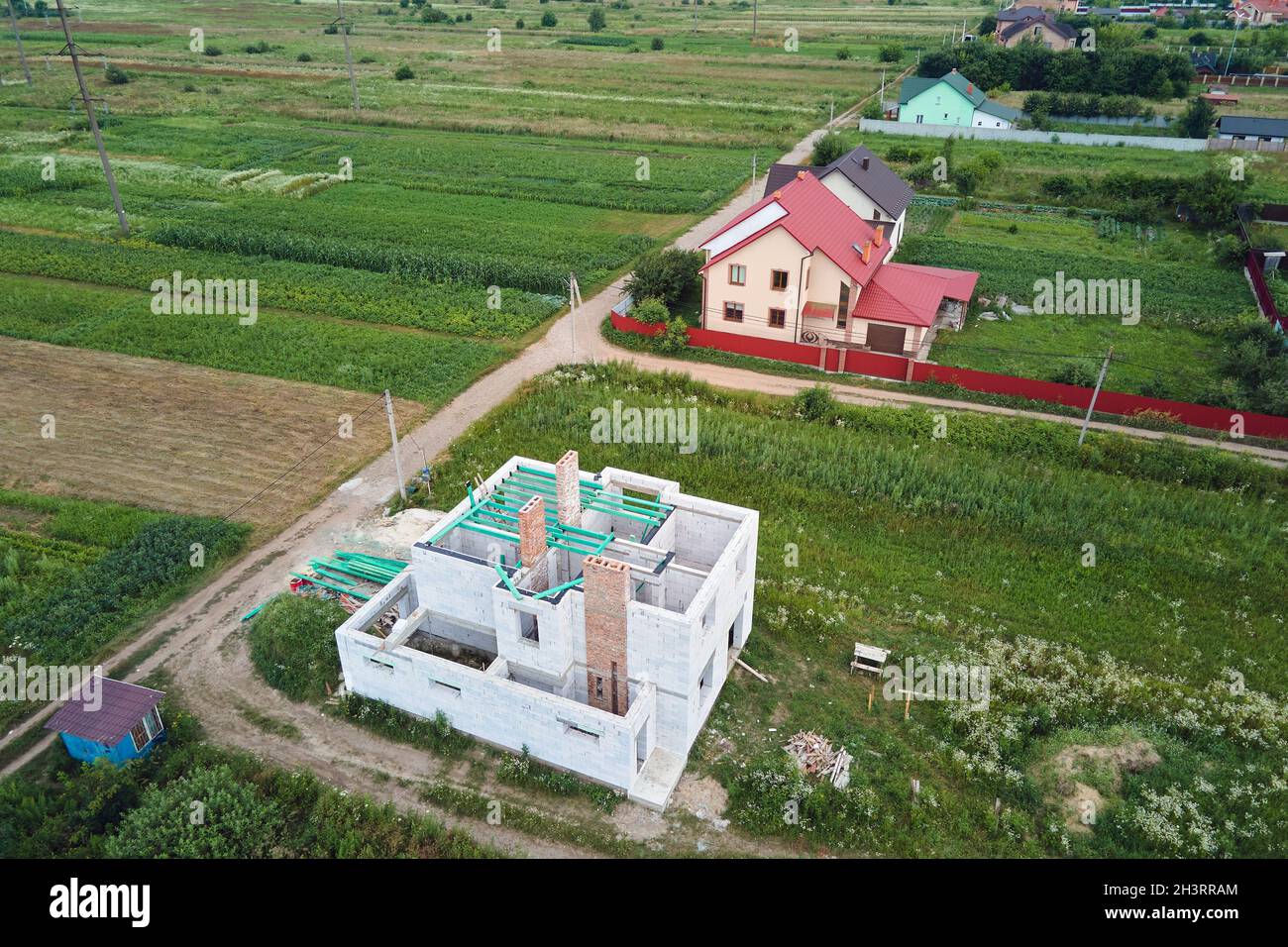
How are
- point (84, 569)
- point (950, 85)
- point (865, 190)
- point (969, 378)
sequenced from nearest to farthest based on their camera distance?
point (84, 569) < point (969, 378) < point (865, 190) < point (950, 85)

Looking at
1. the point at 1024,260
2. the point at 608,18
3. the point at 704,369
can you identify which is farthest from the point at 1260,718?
the point at 608,18

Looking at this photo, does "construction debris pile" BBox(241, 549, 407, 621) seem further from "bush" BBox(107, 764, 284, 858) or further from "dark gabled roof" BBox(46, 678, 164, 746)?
"bush" BBox(107, 764, 284, 858)

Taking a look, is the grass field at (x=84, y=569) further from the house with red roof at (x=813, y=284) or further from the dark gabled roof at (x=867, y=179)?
the dark gabled roof at (x=867, y=179)

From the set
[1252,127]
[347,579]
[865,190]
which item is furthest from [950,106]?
[347,579]

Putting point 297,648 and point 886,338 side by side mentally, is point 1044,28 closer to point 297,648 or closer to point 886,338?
point 886,338

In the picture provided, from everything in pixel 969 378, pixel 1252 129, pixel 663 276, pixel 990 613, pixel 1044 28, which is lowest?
pixel 990 613

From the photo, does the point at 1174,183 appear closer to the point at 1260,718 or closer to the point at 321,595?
the point at 1260,718

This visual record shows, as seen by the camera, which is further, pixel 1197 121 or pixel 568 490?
pixel 1197 121
